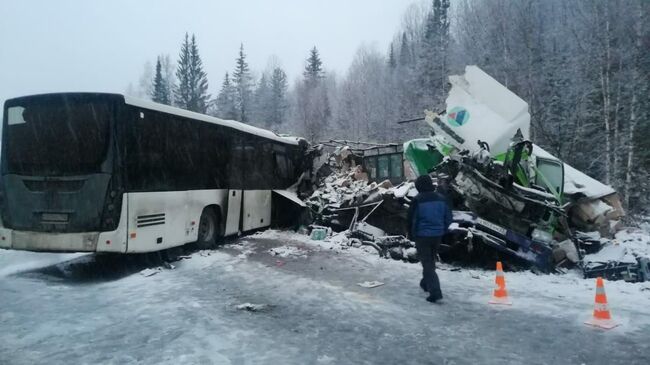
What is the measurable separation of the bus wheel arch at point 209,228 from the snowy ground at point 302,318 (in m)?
1.31

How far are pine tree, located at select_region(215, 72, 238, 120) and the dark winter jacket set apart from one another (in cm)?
6485

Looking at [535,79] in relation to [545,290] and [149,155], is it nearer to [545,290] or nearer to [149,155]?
[545,290]

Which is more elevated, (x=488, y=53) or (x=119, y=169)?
(x=488, y=53)

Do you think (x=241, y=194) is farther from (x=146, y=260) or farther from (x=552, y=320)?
(x=552, y=320)

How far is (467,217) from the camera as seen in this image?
8977 mm

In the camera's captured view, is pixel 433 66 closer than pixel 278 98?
Yes

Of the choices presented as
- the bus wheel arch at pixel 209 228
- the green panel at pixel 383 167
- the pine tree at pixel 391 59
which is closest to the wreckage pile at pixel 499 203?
the bus wheel arch at pixel 209 228

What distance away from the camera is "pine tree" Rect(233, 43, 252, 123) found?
6906 cm

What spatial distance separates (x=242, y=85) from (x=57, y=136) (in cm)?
6554

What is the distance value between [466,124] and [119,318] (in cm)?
855

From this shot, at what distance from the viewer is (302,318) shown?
550cm

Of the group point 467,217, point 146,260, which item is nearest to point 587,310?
point 467,217

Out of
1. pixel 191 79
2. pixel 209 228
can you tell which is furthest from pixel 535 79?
pixel 191 79

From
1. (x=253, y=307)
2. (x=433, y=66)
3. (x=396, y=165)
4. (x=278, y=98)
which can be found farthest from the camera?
(x=278, y=98)
